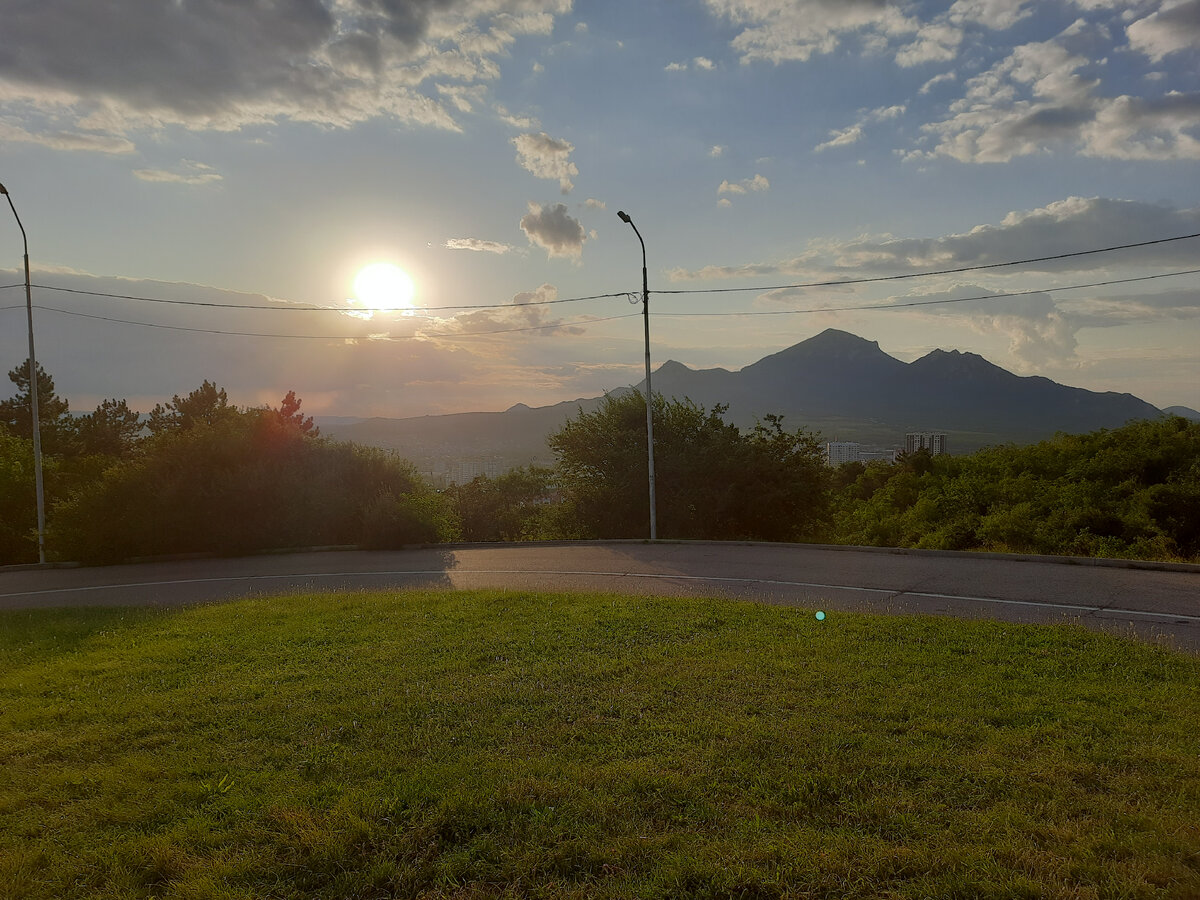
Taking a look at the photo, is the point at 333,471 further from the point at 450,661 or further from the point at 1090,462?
the point at 1090,462

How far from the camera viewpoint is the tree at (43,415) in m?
37.3

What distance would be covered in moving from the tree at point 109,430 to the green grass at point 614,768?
126 feet

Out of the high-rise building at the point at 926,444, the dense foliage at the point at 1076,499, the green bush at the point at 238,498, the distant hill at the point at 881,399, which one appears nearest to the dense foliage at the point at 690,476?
the dense foliage at the point at 1076,499

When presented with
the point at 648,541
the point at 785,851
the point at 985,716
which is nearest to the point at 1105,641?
the point at 985,716

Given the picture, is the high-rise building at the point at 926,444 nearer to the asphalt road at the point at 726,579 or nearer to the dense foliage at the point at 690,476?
the dense foliage at the point at 690,476

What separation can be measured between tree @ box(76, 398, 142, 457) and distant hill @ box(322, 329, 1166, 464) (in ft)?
90.1

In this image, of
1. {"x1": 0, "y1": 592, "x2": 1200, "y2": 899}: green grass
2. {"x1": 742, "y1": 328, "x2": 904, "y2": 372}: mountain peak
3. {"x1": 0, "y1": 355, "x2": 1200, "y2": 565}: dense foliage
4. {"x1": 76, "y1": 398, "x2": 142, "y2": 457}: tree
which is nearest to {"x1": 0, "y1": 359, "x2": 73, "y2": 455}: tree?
{"x1": 76, "y1": 398, "x2": 142, "y2": 457}: tree

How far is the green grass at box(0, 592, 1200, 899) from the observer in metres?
3.72

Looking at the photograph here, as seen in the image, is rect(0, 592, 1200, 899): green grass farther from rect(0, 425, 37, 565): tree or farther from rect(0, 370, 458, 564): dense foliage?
rect(0, 425, 37, 565): tree

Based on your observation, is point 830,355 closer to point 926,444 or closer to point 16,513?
point 926,444

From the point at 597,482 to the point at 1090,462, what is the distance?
15111 mm

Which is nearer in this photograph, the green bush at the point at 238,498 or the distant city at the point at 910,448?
the green bush at the point at 238,498

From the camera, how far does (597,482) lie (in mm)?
25484

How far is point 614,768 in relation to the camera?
4809 millimetres
